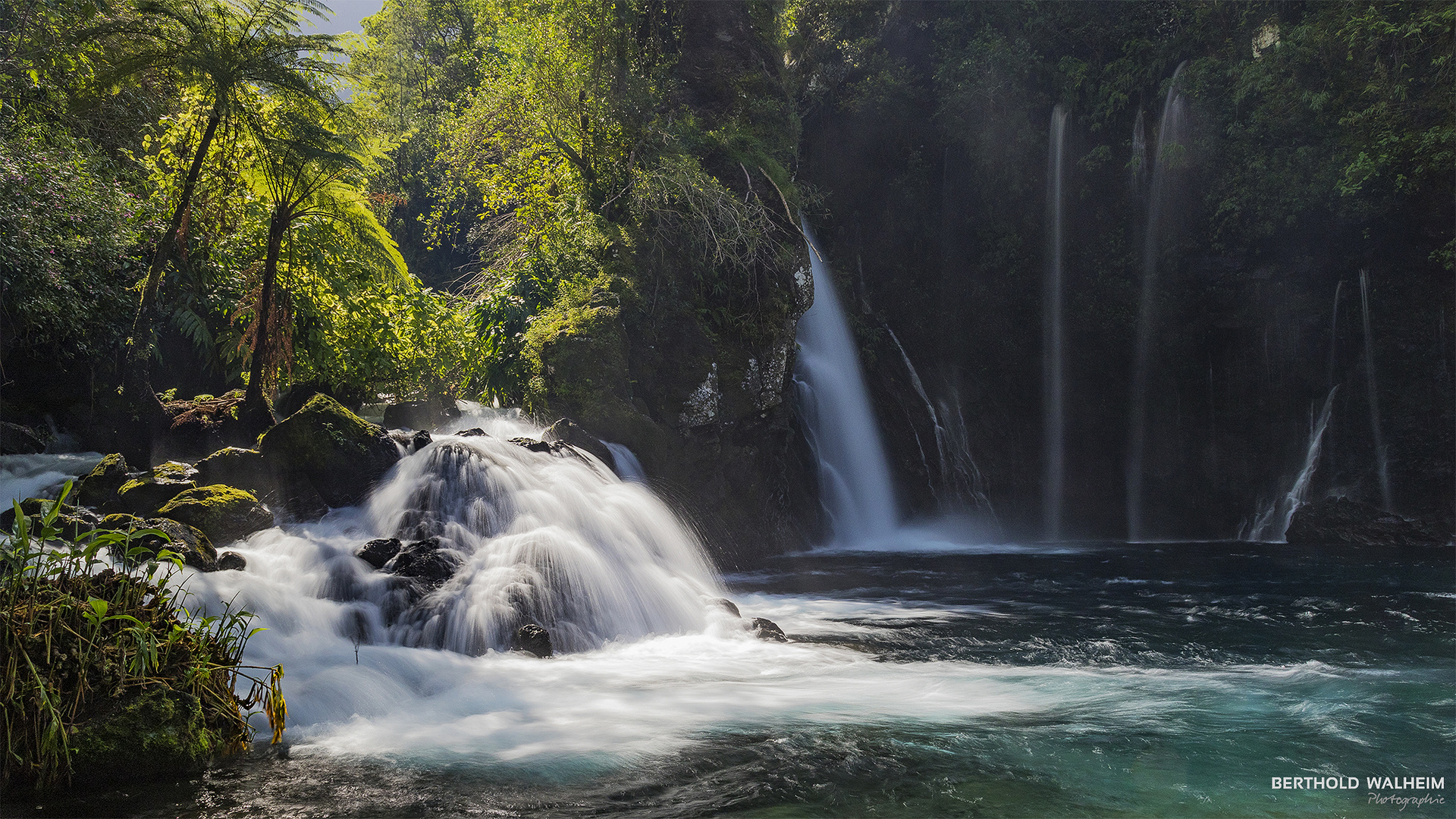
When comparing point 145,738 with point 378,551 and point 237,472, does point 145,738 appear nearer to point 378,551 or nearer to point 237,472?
Result: point 378,551

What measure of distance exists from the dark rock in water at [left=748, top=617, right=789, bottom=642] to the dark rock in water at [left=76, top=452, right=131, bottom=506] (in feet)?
21.4

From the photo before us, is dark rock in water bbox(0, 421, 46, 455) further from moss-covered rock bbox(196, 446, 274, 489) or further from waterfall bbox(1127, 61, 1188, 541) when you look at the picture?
waterfall bbox(1127, 61, 1188, 541)

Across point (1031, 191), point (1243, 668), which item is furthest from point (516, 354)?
point (1031, 191)

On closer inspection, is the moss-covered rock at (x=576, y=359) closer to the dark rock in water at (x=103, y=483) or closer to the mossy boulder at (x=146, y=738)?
the dark rock in water at (x=103, y=483)

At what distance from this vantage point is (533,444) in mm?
10961

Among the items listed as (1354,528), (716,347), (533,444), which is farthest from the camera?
(1354,528)

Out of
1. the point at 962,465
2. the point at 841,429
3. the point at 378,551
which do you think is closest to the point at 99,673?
the point at 378,551

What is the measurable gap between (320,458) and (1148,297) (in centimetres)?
1784

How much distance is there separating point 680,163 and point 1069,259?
440 inches

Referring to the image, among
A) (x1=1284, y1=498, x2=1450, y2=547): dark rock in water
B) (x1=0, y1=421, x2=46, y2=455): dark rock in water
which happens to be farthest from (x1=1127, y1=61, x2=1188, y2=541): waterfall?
(x1=0, y1=421, x2=46, y2=455): dark rock in water

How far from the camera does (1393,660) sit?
8070 mm

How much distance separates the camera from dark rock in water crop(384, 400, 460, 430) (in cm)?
1347

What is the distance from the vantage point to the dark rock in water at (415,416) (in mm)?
13469

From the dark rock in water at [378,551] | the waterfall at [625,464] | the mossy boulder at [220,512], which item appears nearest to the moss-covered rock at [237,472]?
the mossy boulder at [220,512]
